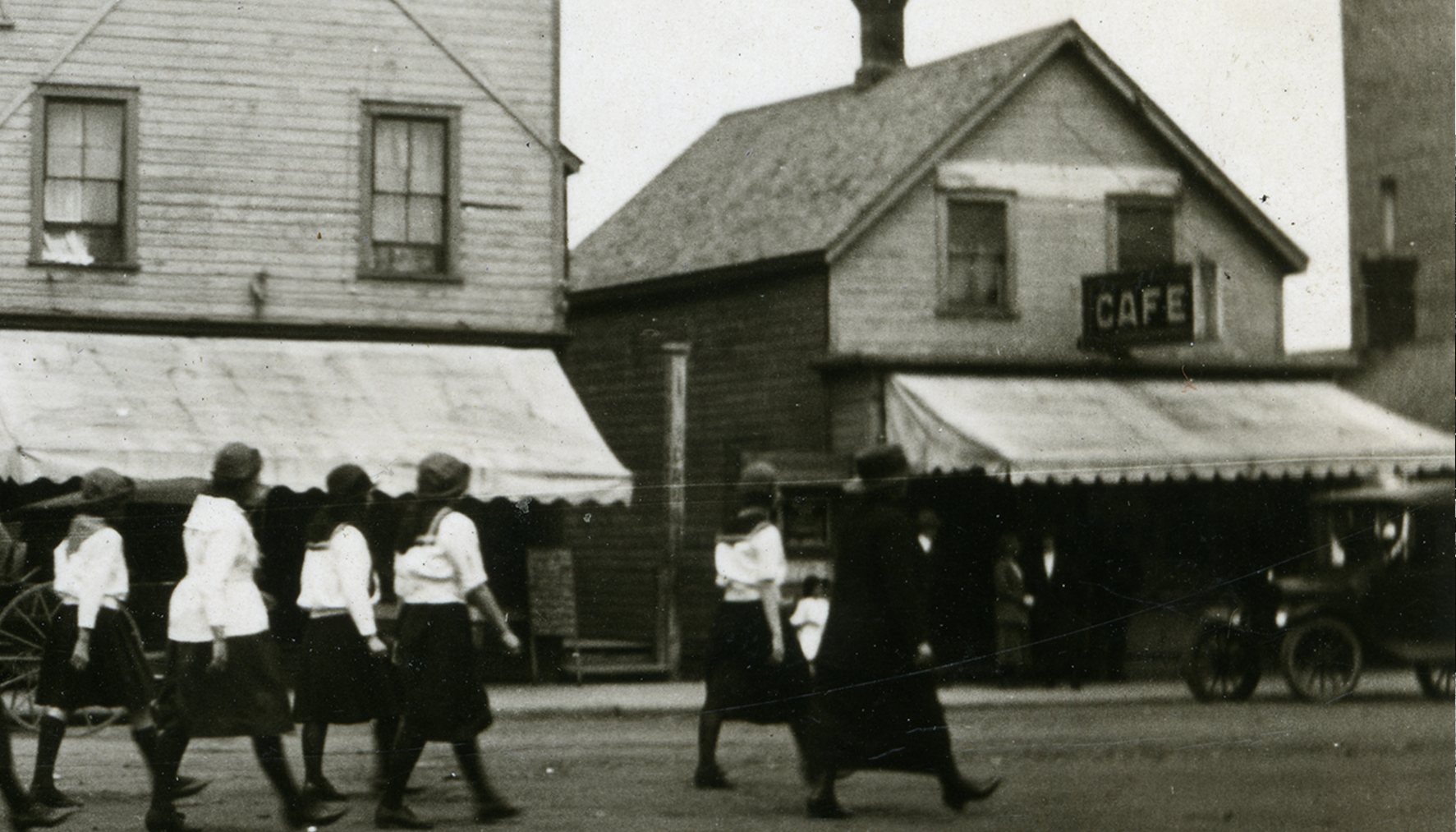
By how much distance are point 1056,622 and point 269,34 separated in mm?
10742

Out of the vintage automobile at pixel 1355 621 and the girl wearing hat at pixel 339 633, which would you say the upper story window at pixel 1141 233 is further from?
the girl wearing hat at pixel 339 633

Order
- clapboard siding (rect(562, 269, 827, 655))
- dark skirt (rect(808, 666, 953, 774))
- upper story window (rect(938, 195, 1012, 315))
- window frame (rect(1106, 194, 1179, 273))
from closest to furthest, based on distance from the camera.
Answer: dark skirt (rect(808, 666, 953, 774)) → window frame (rect(1106, 194, 1179, 273)) → upper story window (rect(938, 195, 1012, 315)) → clapboard siding (rect(562, 269, 827, 655))

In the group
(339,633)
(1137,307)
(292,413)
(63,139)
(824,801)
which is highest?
(63,139)

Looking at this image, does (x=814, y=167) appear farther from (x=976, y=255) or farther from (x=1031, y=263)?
(x=1031, y=263)

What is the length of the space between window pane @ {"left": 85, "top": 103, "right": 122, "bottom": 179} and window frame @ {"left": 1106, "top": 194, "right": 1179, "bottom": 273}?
10932mm

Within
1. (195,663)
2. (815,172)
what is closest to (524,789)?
(195,663)

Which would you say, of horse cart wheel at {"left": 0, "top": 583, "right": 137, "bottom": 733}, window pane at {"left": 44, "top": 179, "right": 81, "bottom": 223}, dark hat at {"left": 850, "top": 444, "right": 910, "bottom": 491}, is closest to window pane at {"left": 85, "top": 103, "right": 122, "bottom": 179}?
window pane at {"left": 44, "top": 179, "right": 81, "bottom": 223}

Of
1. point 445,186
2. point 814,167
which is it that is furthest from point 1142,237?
Result: point 445,186

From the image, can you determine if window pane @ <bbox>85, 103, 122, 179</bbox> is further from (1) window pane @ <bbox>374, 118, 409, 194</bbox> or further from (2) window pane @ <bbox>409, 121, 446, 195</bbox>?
(2) window pane @ <bbox>409, 121, 446, 195</bbox>

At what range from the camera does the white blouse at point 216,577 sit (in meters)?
8.90

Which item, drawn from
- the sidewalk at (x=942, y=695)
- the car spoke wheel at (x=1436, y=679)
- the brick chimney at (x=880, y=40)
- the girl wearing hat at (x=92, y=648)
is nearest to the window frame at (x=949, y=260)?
the brick chimney at (x=880, y=40)

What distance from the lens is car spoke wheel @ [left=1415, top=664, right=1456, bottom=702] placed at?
49.5 ft

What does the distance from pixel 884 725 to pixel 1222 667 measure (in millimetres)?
8052

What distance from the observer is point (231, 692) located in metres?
8.95
